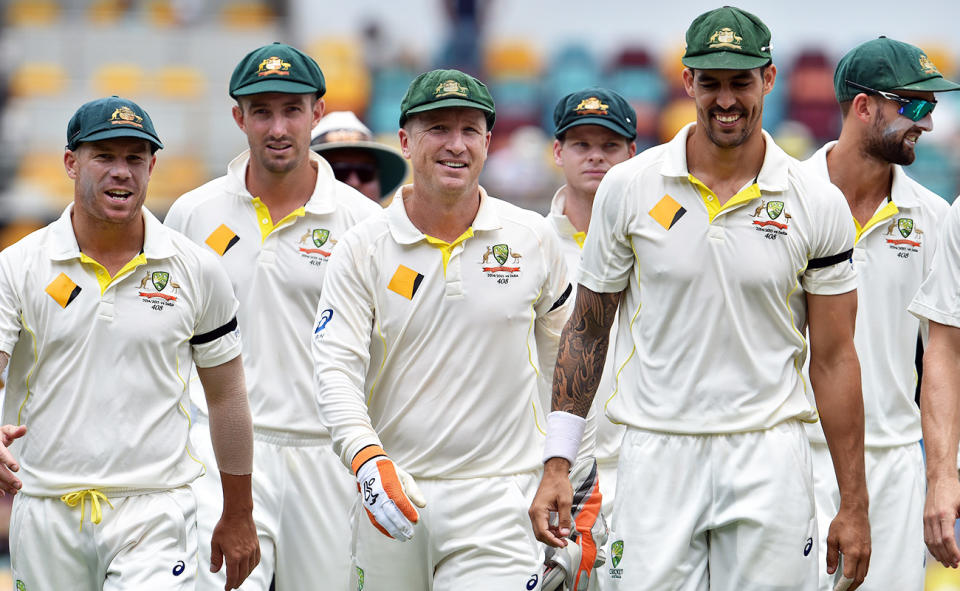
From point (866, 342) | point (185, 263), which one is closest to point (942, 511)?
point (866, 342)

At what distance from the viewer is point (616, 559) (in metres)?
4.88

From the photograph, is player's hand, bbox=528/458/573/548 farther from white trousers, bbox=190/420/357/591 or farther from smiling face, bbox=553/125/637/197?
smiling face, bbox=553/125/637/197

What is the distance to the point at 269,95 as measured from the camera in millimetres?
6551

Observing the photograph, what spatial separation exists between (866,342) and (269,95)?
285 centimetres

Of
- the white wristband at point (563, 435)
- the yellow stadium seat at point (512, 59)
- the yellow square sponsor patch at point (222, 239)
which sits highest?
the yellow stadium seat at point (512, 59)

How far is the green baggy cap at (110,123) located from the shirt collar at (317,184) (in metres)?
1.03

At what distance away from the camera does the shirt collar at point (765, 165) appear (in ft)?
16.0

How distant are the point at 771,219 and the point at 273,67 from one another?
8.83 feet

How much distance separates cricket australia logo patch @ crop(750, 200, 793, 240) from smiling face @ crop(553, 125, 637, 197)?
2.17m

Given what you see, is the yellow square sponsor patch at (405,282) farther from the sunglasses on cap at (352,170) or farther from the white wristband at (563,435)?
the sunglasses on cap at (352,170)

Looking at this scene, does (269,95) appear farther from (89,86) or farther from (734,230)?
(89,86)

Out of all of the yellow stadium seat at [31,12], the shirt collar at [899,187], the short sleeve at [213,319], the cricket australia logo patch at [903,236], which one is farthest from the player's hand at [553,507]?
the yellow stadium seat at [31,12]

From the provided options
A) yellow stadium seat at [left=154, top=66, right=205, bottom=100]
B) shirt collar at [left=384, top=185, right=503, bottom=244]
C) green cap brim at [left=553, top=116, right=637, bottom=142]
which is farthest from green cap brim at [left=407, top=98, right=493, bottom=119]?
yellow stadium seat at [left=154, top=66, right=205, bottom=100]

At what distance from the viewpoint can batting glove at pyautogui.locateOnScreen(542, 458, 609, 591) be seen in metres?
5.52
